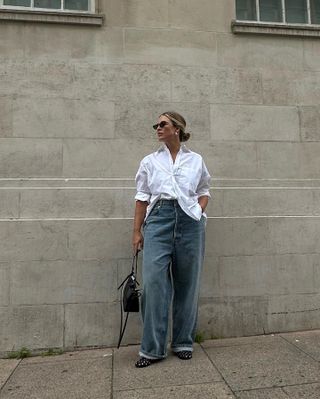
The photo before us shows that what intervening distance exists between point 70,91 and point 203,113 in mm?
1386

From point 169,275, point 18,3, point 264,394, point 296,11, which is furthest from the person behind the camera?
point 296,11

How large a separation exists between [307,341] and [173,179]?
79.5 inches

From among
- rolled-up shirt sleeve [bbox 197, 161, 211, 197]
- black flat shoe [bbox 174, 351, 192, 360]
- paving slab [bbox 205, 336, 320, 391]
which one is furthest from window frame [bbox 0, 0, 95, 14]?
paving slab [bbox 205, 336, 320, 391]

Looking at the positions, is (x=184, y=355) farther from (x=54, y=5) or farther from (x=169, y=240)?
(x=54, y=5)

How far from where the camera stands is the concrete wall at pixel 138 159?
13.4ft

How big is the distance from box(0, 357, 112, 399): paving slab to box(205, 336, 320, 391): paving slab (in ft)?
3.07

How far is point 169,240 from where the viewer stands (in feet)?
11.8

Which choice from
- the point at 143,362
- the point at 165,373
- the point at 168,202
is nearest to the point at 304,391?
the point at 165,373

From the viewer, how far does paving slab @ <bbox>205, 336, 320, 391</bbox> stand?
314 cm

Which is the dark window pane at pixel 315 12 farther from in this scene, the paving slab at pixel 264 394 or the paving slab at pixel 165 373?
the paving slab at pixel 264 394

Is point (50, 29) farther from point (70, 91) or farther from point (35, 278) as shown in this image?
point (35, 278)

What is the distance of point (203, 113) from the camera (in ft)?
14.7

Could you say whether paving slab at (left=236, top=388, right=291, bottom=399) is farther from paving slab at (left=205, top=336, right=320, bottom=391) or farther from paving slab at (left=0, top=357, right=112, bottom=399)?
paving slab at (left=0, top=357, right=112, bottom=399)

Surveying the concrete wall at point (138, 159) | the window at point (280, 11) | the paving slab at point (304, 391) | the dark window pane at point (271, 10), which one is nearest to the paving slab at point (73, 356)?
the concrete wall at point (138, 159)
